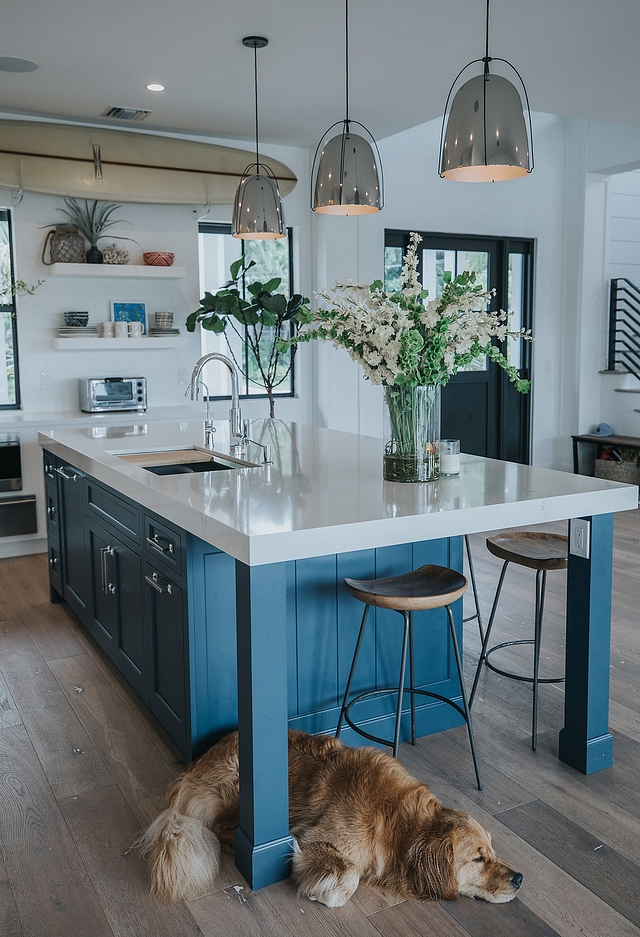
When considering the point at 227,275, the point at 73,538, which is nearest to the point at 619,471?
Result: the point at 227,275

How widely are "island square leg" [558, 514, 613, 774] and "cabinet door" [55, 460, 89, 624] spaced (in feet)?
7.00

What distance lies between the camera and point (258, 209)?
3494mm

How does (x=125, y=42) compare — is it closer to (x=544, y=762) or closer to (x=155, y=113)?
(x=155, y=113)

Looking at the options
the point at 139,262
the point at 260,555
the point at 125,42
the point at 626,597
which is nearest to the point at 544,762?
the point at 260,555

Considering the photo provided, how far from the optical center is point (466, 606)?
4.10 meters

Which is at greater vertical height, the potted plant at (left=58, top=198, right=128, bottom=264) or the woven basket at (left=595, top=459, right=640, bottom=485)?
the potted plant at (left=58, top=198, right=128, bottom=264)

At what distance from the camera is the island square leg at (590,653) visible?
7.89 feet

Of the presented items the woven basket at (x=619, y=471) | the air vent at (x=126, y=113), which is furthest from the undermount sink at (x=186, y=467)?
the woven basket at (x=619, y=471)

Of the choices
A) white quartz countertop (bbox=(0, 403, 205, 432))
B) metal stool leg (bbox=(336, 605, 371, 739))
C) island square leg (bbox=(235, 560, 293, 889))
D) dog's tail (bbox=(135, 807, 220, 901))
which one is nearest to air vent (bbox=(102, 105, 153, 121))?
white quartz countertop (bbox=(0, 403, 205, 432))

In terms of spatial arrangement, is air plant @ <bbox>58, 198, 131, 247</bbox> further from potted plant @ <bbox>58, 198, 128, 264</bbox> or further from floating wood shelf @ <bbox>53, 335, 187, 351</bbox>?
floating wood shelf @ <bbox>53, 335, 187, 351</bbox>

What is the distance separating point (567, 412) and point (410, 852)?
651 centimetres

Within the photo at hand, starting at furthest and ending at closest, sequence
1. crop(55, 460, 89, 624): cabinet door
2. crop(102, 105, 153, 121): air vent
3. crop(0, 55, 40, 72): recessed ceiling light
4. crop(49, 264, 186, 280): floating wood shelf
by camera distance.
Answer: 1. crop(49, 264, 186, 280): floating wood shelf
2. crop(102, 105, 153, 121): air vent
3. crop(0, 55, 40, 72): recessed ceiling light
4. crop(55, 460, 89, 624): cabinet door

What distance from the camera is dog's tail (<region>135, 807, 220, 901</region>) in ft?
6.57

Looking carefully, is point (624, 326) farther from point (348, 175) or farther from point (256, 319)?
point (348, 175)
